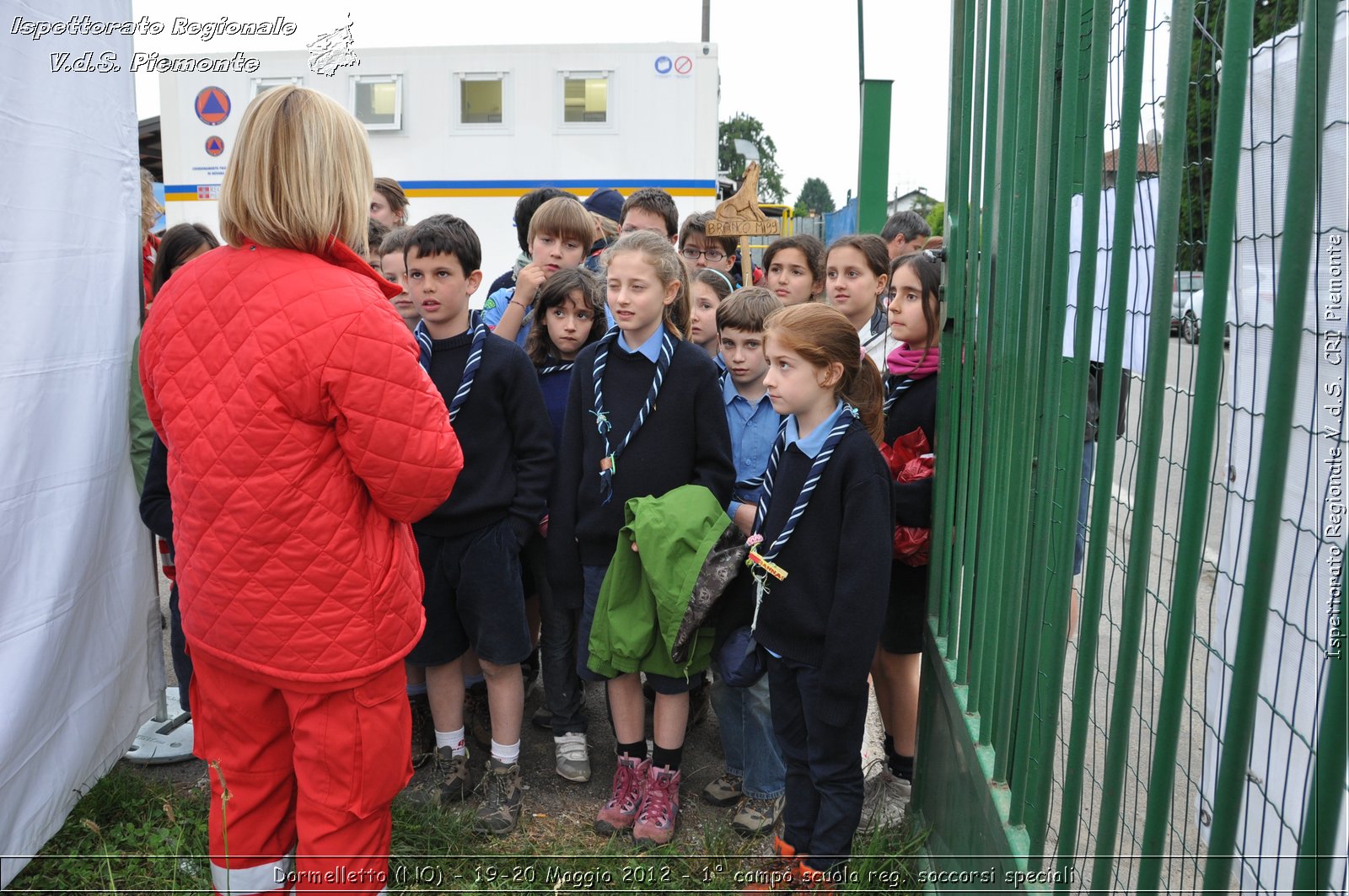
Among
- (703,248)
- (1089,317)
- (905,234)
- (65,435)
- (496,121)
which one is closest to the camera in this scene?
(1089,317)

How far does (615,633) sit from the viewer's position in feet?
9.38

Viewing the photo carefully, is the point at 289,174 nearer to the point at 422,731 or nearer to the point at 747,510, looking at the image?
the point at 747,510

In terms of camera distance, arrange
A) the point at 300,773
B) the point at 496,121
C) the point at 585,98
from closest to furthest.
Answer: the point at 300,773
the point at 585,98
the point at 496,121

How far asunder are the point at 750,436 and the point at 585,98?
801 cm

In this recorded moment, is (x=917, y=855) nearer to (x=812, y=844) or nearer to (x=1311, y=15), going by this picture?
(x=812, y=844)

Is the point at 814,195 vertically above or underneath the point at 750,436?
above

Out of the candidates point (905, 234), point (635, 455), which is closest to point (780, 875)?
point (635, 455)

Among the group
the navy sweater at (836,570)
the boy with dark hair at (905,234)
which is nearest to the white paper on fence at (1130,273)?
the navy sweater at (836,570)

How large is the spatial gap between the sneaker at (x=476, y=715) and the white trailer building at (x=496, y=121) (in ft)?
24.1

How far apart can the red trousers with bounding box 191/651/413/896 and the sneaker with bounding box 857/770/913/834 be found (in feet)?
4.67

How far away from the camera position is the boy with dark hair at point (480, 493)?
118 inches

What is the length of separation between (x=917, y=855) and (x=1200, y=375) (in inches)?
75.1

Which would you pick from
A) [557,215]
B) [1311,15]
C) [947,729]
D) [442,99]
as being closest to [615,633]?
[947,729]

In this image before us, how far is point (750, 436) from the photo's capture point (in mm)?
3203
